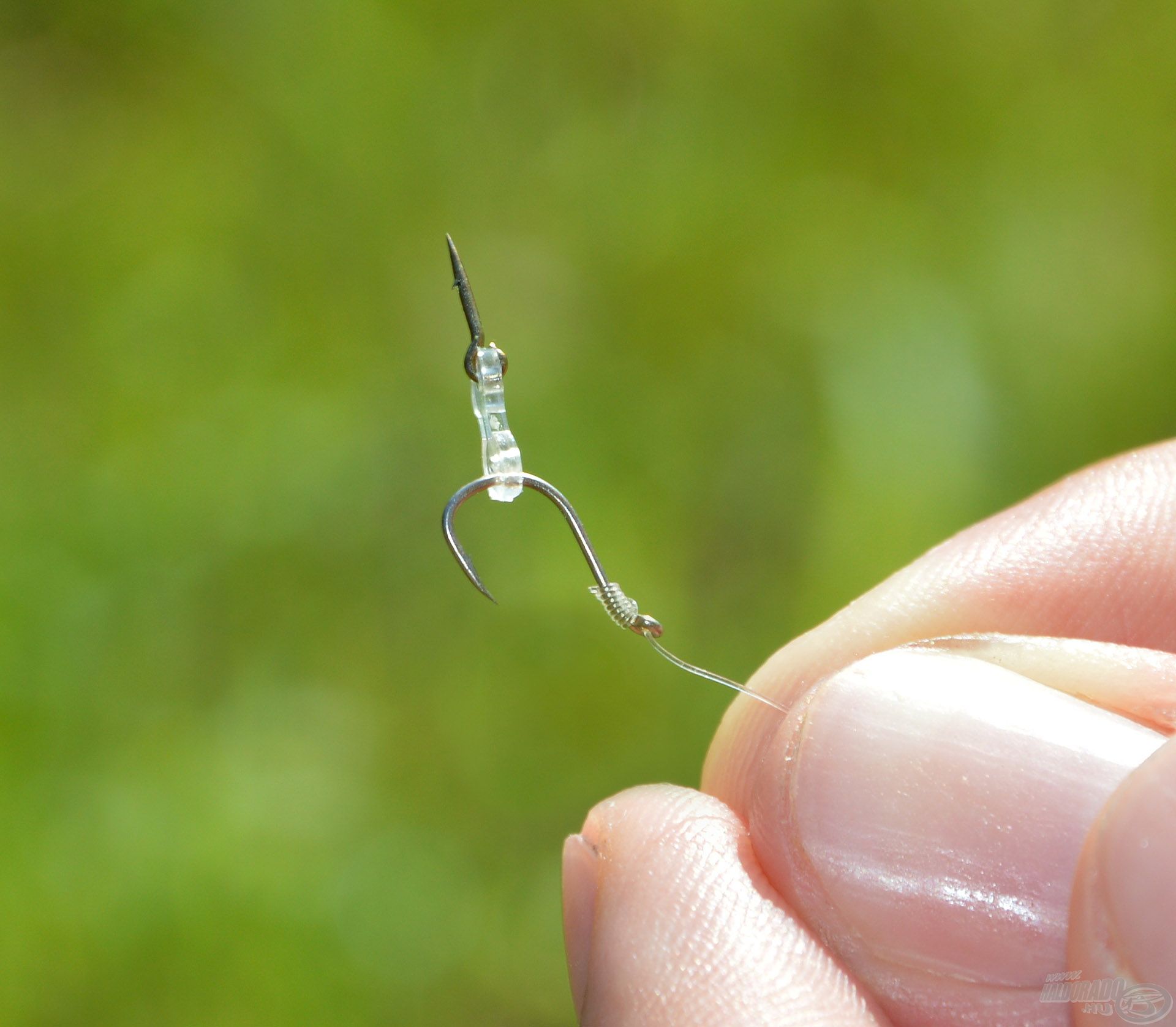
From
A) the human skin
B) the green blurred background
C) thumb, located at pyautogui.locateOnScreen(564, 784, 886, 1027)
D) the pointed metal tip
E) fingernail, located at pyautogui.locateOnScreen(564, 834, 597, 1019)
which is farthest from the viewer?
the green blurred background

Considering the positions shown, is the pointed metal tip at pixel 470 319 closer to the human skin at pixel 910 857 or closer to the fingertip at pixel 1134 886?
the human skin at pixel 910 857

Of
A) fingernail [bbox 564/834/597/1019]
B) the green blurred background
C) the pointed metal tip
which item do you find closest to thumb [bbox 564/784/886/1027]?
fingernail [bbox 564/834/597/1019]

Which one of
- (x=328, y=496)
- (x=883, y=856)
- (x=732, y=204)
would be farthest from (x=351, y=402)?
(x=883, y=856)

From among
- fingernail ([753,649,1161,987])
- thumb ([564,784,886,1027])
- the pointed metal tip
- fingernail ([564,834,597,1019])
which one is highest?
the pointed metal tip

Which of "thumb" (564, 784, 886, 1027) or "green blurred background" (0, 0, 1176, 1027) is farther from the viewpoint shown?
"green blurred background" (0, 0, 1176, 1027)

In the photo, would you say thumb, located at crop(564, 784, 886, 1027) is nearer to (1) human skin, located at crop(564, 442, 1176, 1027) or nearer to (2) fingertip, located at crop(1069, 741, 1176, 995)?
(1) human skin, located at crop(564, 442, 1176, 1027)

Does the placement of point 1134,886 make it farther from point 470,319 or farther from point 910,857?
point 470,319

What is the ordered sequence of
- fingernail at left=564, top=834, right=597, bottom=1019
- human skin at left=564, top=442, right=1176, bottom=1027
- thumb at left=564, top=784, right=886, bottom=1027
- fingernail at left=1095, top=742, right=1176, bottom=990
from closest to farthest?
1. fingernail at left=1095, top=742, right=1176, bottom=990
2. human skin at left=564, top=442, right=1176, bottom=1027
3. thumb at left=564, top=784, right=886, bottom=1027
4. fingernail at left=564, top=834, right=597, bottom=1019
